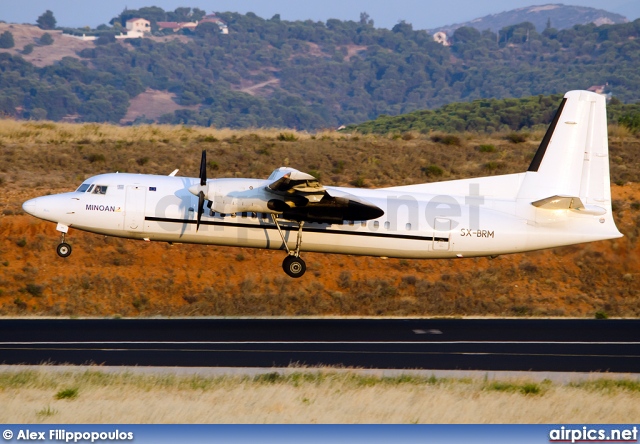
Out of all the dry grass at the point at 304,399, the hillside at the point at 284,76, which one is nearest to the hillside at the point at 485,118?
the hillside at the point at 284,76

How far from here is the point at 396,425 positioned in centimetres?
1375

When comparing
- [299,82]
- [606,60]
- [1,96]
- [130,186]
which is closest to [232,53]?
[299,82]

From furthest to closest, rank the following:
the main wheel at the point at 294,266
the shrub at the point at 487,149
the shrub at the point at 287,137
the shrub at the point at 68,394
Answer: the shrub at the point at 287,137 → the shrub at the point at 487,149 → the main wheel at the point at 294,266 → the shrub at the point at 68,394

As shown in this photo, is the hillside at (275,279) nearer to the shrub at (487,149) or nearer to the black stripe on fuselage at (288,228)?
the black stripe on fuselage at (288,228)

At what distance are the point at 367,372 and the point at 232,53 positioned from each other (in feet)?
573

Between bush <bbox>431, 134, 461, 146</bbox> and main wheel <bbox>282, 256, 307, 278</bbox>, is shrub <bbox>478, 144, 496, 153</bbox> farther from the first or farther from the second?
main wheel <bbox>282, 256, 307, 278</bbox>

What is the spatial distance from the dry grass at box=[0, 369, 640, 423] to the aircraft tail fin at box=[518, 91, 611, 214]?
27.2 ft

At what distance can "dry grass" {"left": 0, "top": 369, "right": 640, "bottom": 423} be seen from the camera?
14203mm

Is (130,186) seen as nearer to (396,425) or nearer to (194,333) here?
(194,333)

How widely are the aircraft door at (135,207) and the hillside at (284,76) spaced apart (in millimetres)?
105798

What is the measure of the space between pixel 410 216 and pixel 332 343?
183 inches

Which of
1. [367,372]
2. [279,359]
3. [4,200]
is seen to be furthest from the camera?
[4,200]

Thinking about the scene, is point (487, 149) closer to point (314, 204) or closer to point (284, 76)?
point (314, 204)

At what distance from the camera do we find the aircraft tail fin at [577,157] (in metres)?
23.6
